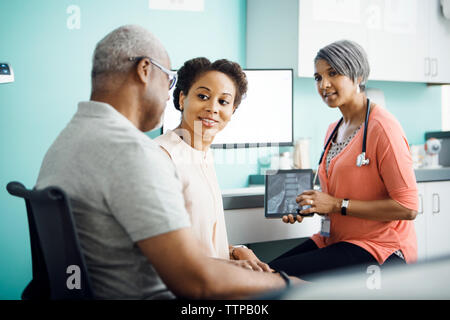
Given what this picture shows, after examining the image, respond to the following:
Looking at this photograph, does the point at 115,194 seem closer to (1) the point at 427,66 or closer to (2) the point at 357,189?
(2) the point at 357,189

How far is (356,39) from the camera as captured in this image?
99.7 inches

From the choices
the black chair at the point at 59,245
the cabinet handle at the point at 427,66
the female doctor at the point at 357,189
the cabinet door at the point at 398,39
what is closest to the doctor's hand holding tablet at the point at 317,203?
the female doctor at the point at 357,189

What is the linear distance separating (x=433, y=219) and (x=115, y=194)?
96.5 inches

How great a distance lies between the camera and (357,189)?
61.3 inches

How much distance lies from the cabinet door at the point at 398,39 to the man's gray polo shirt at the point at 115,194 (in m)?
2.21

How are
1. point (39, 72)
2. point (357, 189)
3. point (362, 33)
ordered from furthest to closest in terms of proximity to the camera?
point (362, 33)
point (39, 72)
point (357, 189)

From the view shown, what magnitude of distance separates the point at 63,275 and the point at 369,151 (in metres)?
1.15

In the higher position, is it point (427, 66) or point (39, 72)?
point (427, 66)

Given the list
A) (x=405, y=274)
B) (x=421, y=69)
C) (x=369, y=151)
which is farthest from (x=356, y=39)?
(x=405, y=274)

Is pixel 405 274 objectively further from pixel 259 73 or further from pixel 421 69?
pixel 421 69

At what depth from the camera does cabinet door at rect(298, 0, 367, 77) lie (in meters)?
2.38

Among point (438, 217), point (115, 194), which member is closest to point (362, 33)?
point (438, 217)

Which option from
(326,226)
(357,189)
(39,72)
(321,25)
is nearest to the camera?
(357,189)

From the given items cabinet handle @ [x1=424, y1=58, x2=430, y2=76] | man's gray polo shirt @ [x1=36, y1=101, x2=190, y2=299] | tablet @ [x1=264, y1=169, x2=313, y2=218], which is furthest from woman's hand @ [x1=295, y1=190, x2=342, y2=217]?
cabinet handle @ [x1=424, y1=58, x2=430, y2=76]
